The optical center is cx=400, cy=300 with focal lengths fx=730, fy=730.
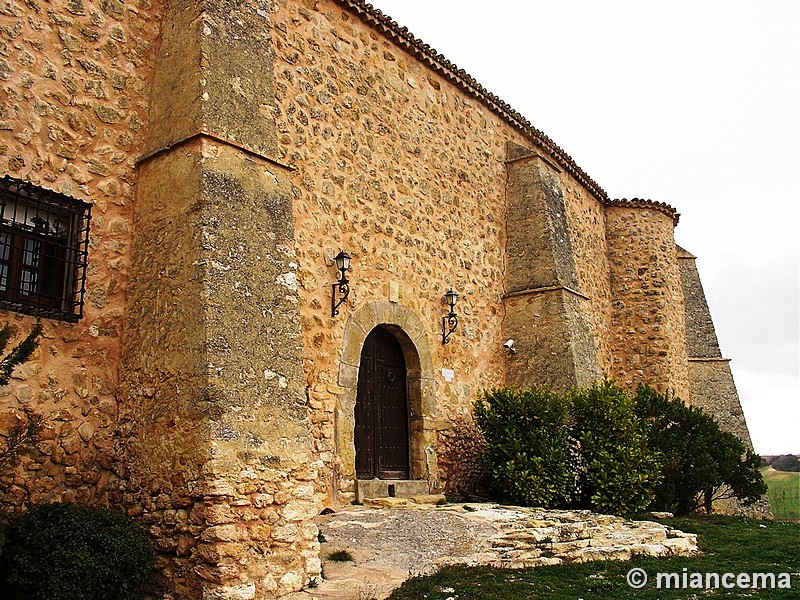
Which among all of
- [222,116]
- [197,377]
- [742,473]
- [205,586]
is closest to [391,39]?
[222,116]

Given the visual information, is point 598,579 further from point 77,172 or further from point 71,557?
point 77,172

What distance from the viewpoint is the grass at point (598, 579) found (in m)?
4.99

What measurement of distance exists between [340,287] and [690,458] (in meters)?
5.84

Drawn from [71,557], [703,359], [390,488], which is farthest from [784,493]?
[71,557]

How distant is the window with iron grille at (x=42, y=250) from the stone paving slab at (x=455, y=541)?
3.01 metres

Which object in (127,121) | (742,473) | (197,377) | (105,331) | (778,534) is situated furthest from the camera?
(742,473)

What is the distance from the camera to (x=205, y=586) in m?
5.02

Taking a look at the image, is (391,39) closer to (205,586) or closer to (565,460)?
(565,460)

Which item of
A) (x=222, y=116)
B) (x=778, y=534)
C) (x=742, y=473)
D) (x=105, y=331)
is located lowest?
(x=778, y=534)

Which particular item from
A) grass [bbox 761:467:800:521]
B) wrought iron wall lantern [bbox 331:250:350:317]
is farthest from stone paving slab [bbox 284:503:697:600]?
grass [bbox 761:467:800:521]

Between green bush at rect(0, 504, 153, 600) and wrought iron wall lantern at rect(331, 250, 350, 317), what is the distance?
3623 millimetres

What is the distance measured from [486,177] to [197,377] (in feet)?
25.0

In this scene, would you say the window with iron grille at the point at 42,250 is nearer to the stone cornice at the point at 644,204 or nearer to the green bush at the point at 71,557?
the green bush at the point at 71,557

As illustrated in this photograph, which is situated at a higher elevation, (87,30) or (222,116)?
(87,30)
